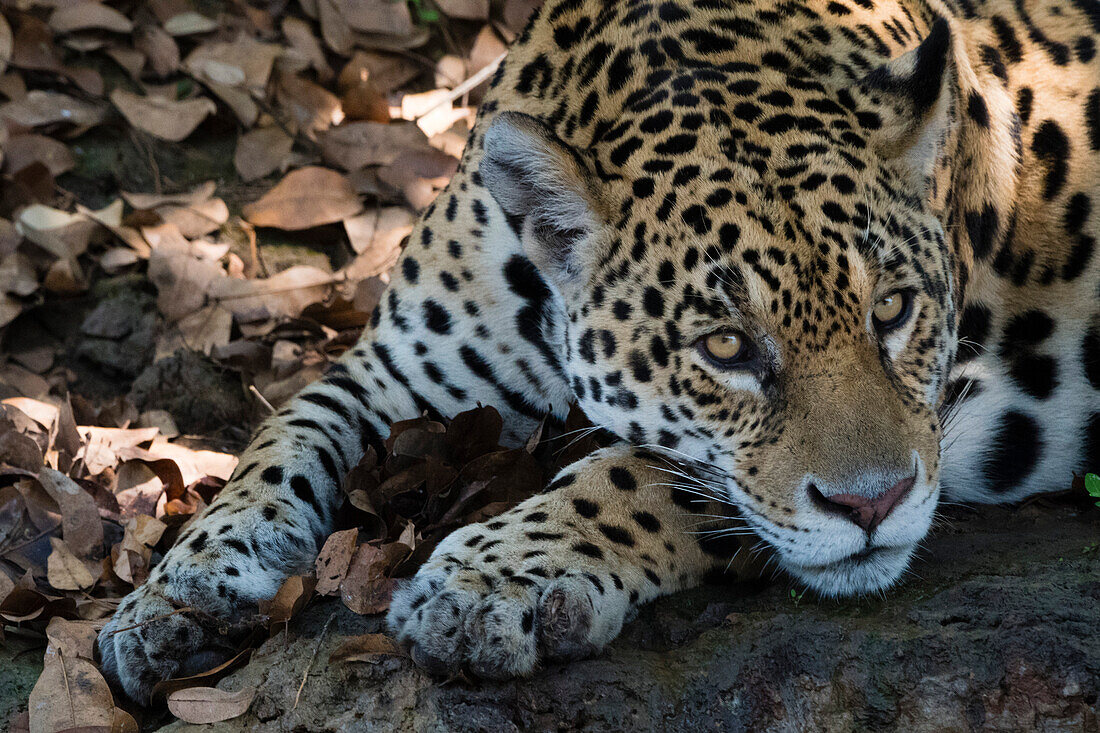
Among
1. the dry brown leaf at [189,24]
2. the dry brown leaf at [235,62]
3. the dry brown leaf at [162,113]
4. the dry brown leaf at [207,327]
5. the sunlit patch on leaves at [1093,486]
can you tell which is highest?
the sunlit patch on leaves at [1093,486]

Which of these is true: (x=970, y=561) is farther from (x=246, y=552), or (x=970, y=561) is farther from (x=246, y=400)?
(x=246, y=400)

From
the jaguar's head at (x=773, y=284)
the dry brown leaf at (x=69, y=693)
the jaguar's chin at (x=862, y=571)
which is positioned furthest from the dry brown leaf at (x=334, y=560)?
the jaguar's chin at (x=862, y=571)

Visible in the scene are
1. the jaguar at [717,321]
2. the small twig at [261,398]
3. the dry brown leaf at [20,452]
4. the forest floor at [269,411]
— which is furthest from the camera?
the small twig at [261,398]

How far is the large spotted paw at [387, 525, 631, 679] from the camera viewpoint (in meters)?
3.12

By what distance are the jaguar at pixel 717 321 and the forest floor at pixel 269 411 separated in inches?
7.5

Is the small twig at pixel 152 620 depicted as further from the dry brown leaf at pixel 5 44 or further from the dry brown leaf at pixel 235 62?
the dry brown leaf at pixel 5 44

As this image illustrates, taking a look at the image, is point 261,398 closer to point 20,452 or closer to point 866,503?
point 20,452

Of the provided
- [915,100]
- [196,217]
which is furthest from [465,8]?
[915,100]

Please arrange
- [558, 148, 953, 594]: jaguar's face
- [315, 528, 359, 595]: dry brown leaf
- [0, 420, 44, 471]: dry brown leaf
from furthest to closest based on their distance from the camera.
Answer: [0, 420, 44, 471]: dry brown leaf → [315, 528, 359, 595]: dry brown leaf → [558, 148, 953, 594]: jaguar's face

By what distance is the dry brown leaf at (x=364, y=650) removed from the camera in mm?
3311

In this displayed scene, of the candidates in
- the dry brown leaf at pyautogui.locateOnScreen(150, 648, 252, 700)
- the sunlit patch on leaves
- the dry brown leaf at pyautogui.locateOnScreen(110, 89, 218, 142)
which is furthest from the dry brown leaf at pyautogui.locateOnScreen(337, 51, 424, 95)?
the sunlit patch on leaves

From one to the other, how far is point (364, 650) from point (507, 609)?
19.9 inches

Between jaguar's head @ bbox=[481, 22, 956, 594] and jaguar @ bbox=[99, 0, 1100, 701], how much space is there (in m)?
0.01

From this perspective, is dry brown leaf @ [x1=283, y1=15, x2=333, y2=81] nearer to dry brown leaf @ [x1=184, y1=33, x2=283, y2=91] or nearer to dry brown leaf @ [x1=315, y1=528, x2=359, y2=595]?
dry brown leaf @ [x1=184, y1=33, x2=283, y2=91]
